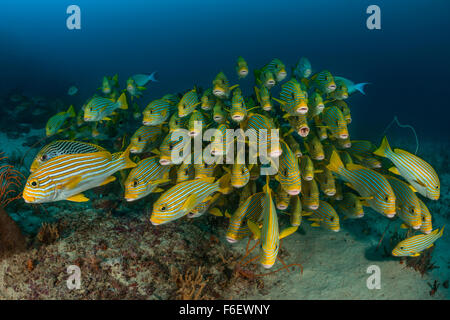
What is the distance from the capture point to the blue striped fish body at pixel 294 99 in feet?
11.5

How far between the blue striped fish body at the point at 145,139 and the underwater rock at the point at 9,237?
6.14ft

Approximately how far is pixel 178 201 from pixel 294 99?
2.23 metres

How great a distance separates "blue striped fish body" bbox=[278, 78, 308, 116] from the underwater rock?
14.2 feet

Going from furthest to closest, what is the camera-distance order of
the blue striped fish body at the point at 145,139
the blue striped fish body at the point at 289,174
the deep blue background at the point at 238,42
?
the deep blue background at the point at 238,42
the blue striped fish body at the point at 145,139
the blue striped fish body at the point at 289,174

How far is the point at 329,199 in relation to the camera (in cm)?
492

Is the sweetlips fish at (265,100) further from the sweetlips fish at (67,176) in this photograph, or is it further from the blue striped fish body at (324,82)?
the sweetlips fish at (67,176)

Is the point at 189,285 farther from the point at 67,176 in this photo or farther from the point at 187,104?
the point at 187,104

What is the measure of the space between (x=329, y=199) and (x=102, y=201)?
14.8 feet

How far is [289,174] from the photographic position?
335 cm

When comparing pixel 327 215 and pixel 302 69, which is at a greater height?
pixel 302 69

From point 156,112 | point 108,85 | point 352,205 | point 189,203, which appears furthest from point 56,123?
point 352,205

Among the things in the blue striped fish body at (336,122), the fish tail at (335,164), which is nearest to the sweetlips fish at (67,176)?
the fish tail at (335,164)

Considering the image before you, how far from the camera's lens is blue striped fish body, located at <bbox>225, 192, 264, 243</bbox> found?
3.57 m
